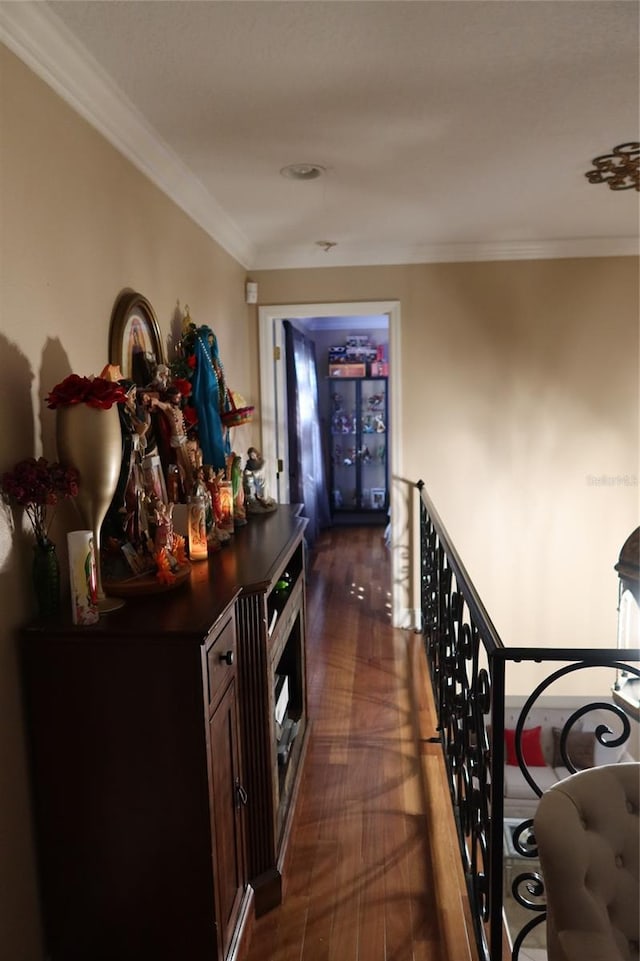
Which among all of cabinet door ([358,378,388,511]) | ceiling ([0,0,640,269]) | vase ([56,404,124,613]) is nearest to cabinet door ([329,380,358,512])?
cabinet door ([358,378,388,511])

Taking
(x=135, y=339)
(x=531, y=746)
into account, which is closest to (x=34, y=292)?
(x=135, y=339)

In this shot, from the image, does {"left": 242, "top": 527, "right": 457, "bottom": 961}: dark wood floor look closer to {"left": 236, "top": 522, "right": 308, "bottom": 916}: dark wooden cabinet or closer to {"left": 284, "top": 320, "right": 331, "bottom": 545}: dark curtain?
{"left": 236, "top": 522, "right": 308, "bottom": 916}: dark wooden cabinet

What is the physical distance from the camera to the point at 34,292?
153 centimetres

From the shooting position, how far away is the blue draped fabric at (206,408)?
252 centimetres

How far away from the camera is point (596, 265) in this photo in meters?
3.84

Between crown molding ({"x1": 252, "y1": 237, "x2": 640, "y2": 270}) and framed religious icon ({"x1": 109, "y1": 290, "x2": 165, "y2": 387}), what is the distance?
6.07 feet

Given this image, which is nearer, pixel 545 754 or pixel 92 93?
pixel 92 93

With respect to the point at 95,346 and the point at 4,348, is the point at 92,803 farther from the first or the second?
the point at 95,346

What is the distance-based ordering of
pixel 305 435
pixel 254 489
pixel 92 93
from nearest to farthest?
pixel 92 93
pixel 254 489
pixel 305 435

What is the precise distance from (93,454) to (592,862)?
4.15 ft

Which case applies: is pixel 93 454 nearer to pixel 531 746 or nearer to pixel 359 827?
pixel 359 827

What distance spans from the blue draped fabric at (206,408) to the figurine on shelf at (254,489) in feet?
0.75

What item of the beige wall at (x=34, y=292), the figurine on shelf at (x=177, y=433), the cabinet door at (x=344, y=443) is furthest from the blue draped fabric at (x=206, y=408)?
the cabinet door at (x=344, y=443)

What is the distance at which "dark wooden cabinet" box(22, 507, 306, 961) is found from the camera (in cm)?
139
